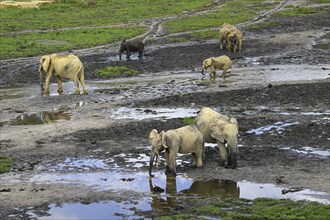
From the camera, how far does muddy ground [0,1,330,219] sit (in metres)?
19.8

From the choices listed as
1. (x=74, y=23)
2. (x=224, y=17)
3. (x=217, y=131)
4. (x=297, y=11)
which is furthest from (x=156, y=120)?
(x=297, y=11)

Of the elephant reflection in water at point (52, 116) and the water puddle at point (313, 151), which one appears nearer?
the water puddle at point (313, 151)

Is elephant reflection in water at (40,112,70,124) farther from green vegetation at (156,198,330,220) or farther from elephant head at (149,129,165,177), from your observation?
green vegetation at (156,198,330,220)

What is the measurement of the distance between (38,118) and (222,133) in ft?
33.6

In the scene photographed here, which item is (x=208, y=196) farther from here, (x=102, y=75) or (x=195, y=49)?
(x=195, y=49)

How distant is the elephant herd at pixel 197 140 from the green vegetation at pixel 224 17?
34983mm

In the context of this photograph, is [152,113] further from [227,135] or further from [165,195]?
[165,195]

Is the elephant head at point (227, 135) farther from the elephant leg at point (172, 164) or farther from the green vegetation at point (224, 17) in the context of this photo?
the green vegetation at point (224, 17)

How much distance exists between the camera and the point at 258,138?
24.2m

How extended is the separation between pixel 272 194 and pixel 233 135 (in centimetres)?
270

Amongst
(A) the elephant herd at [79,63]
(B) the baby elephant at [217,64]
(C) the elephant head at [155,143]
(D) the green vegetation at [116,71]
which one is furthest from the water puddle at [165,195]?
(D) the green vegetation at [116,71]

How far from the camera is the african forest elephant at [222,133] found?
67.9ft

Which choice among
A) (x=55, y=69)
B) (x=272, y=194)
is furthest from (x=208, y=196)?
(x=55, y=69)

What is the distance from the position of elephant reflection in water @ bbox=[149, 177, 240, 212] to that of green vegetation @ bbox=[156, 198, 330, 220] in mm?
765
